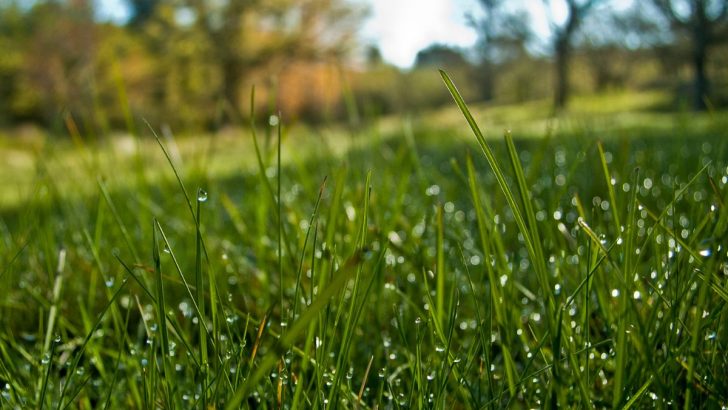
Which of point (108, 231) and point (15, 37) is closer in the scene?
point (108, 231)

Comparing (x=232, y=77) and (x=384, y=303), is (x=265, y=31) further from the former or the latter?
(x=384, y=303)

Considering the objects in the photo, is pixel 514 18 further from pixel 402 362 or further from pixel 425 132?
pixel 402 362

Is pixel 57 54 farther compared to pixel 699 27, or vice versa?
pixel 57 54

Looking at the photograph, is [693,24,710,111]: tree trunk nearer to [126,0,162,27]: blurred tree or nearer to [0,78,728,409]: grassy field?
[0,78,728,409]: grassy field

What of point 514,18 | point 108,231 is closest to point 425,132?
point 108,231

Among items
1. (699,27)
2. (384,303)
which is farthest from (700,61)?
(384,303)
